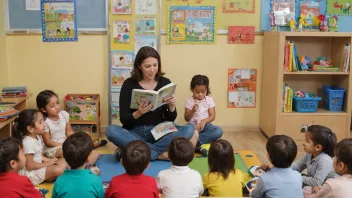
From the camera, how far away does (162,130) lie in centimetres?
344

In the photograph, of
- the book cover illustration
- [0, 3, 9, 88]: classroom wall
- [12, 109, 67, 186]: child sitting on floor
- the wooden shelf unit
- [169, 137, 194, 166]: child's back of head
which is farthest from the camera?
[0, 3, 9, 88]: classroom wall

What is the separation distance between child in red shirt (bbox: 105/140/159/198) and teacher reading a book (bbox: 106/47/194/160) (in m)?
1.14

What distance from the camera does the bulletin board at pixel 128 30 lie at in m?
4.36

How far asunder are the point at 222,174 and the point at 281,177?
0.34 meters

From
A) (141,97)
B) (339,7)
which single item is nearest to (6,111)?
(141,97)

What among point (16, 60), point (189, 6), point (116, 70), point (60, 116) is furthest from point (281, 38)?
point (16, 60)

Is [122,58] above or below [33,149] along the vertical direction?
above

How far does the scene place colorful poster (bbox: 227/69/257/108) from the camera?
459 centimetres

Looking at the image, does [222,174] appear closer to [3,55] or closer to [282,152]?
[282,152]

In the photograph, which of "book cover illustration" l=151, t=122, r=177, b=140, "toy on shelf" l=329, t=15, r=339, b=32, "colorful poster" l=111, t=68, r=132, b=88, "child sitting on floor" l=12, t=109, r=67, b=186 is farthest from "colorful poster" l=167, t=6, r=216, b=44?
"child sitting on floor" l=12, t=109, r=67, b=186

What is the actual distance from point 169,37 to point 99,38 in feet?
2.32

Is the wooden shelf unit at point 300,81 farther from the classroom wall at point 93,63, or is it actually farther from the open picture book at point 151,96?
the open picture book at point 151,96

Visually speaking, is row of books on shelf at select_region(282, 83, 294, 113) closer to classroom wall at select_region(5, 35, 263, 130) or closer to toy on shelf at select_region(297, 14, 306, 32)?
classroom wall at select_region(5, 35, 263, 130)

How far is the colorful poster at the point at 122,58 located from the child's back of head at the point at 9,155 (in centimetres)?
230
